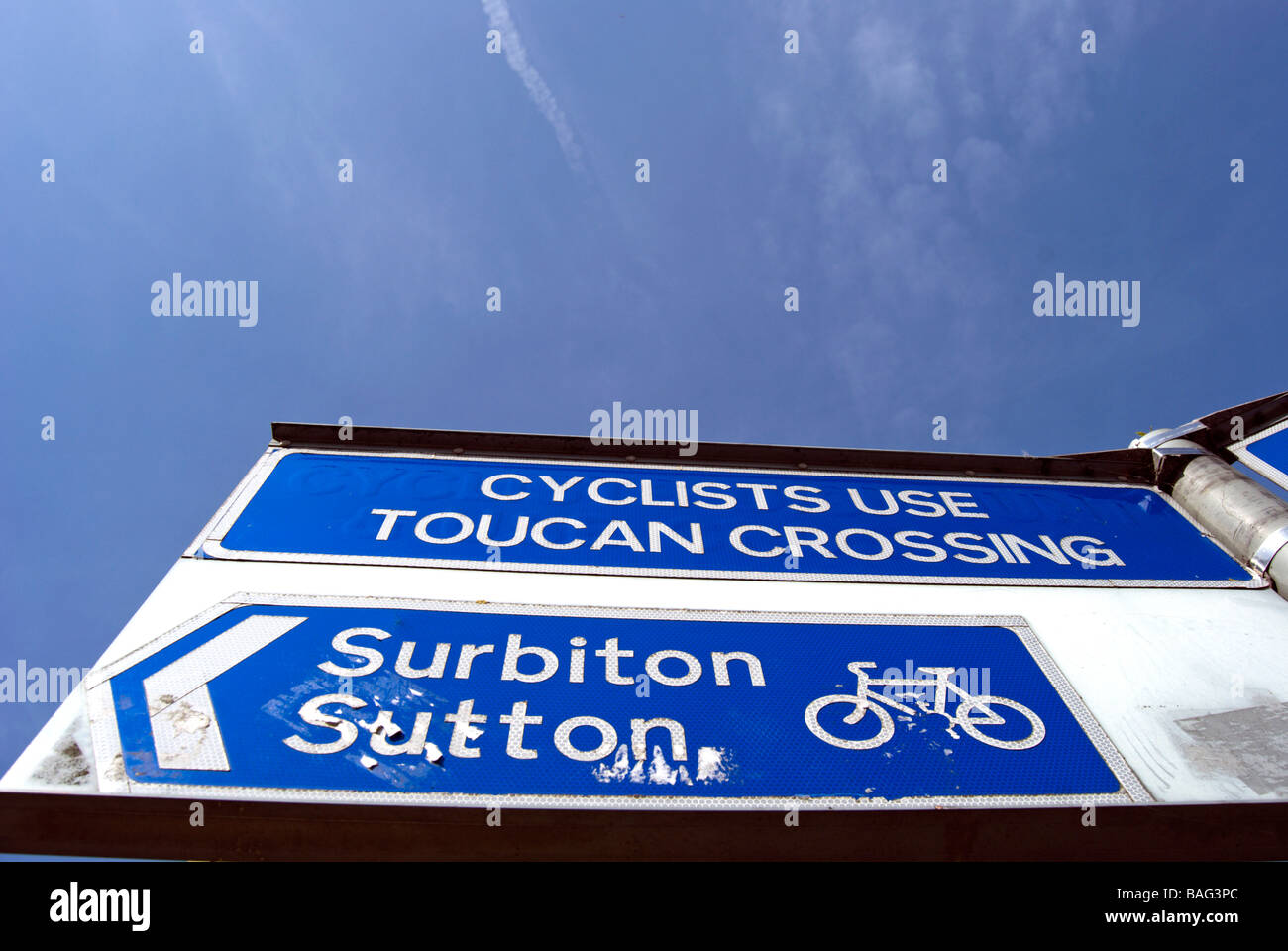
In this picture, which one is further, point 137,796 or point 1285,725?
point 1285,725

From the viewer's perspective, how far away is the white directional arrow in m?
3.33

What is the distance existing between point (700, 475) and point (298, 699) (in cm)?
296

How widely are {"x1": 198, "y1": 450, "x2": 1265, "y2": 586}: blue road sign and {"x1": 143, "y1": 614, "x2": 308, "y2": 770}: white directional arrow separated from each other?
678mm

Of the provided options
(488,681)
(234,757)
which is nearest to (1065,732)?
(488,681)

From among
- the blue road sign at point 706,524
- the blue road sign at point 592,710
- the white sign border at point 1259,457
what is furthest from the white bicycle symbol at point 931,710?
the white sign border at point 1259,457

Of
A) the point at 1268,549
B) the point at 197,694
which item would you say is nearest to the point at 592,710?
the point at 197,694

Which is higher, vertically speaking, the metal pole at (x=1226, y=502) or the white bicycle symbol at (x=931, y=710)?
the metal pole at (x=1226, y=502)

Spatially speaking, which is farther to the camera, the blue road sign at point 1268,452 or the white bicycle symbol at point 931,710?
the blue road sign at point 1268,452

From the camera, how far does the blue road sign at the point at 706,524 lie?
4.93m

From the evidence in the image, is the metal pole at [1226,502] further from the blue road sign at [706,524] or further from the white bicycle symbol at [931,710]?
the white bicycle symbol at [931,710]

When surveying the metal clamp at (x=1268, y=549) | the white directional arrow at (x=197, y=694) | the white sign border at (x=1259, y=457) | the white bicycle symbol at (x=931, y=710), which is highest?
the white sign border at (x=1259, y=457)

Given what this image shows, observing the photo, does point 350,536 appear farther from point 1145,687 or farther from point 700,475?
point 1145,687
